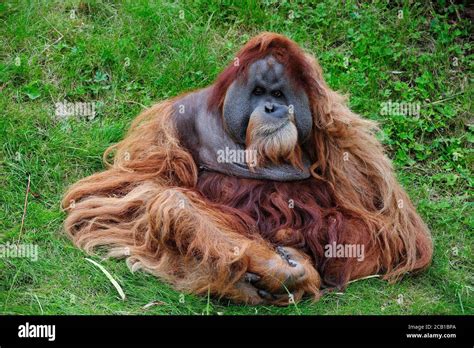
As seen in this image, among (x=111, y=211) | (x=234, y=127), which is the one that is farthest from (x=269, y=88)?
(x=111, y=211)

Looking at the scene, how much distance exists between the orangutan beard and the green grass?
23.3 inches

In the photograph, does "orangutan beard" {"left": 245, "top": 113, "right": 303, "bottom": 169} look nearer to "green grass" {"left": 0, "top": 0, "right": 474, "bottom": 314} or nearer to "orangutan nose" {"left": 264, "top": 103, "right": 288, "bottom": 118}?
"orangutan nose" {"left": 264, "top": 103, "right": 288, "bottom": 118}

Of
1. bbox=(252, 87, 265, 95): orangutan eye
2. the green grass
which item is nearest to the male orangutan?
bbox=(252, 87, 265, 95): orangutan eye

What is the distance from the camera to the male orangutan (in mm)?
3595

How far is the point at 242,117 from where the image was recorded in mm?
3789

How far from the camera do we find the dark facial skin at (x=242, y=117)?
12.3 ft

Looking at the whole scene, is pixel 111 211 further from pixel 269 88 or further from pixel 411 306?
pixel 411 306

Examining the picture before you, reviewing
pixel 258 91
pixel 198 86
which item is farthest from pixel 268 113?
pixel 198 86

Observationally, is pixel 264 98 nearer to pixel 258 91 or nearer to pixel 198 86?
pixel 258 91

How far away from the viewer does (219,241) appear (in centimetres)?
356

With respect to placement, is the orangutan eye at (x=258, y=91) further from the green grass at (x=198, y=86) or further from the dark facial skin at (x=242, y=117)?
the green grass at (x=198, y=86)

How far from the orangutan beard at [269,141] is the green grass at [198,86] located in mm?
592

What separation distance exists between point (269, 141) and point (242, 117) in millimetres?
191
